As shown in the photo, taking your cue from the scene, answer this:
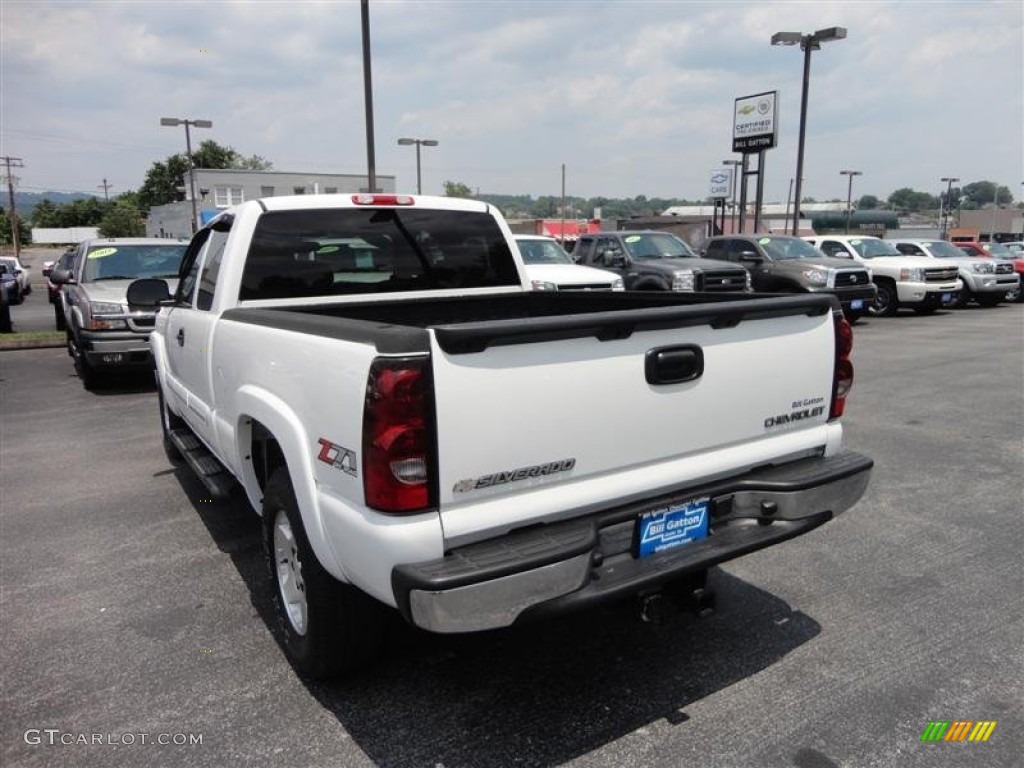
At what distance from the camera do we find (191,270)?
5074mm

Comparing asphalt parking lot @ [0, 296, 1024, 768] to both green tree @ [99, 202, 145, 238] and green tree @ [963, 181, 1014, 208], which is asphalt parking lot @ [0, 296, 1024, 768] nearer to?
green tree @ [99, 202, 145, 238]

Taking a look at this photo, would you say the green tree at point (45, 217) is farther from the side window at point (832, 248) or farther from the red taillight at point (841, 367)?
the red taillight at point (841, 367)

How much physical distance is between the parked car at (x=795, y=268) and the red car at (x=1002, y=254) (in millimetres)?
8408

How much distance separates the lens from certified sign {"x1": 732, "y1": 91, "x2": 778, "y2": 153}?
27.2 meters

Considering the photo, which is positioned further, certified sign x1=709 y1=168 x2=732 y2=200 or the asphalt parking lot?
certified sign x1=709 y1=168 x2=732 y2=200

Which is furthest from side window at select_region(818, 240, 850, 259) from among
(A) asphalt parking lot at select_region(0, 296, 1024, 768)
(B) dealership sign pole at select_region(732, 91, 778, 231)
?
(A) asphalt parking lot at select_region(0, 296, 1024, 768)

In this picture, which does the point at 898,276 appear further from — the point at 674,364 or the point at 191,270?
the point at 674,364

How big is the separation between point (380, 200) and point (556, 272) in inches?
359

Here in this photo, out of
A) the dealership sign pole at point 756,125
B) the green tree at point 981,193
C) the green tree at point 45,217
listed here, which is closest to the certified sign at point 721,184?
the dealership sign pole at point 756,125

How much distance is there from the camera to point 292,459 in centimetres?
276

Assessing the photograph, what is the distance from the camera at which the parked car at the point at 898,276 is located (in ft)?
57.6

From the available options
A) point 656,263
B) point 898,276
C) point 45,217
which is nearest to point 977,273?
point 898,276

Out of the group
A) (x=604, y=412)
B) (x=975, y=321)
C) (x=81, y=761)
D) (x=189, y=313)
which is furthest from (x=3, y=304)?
(x=975, y=321)

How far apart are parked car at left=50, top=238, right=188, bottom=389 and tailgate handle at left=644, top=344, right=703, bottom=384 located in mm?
7089
